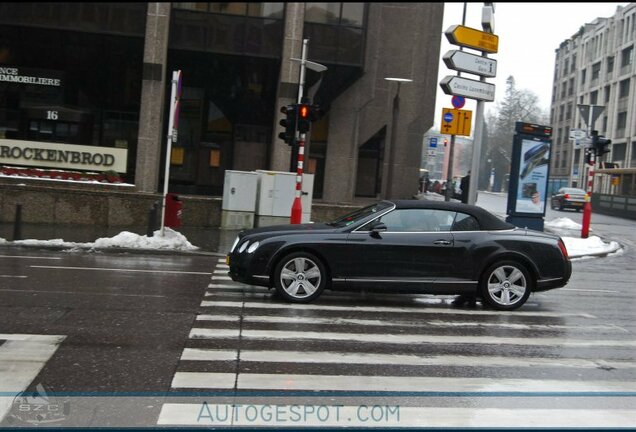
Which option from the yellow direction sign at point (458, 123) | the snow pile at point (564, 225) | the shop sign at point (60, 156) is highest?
the yellow direction sign at point (458, 123)

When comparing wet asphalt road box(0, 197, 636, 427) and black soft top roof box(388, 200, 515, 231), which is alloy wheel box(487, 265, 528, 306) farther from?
black soft top roof box(388, 200, 515, 231)

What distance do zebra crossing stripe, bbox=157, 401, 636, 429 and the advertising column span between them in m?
15.0

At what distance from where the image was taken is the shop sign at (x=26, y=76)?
2191 centimetres

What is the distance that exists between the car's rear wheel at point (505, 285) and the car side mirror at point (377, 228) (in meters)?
1.62

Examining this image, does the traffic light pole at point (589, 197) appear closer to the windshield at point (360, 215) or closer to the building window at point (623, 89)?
the windshield at point (360, 215)

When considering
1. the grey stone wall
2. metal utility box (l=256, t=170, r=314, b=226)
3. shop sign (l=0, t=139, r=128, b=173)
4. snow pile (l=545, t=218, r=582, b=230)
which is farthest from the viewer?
snow pile (l=545, t=218, r=582, b=230)

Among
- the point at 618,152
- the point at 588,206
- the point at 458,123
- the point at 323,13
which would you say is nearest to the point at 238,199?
the point at 458,123

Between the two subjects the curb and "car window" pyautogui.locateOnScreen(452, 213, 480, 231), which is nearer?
"car window" pyautogui.locateOnScreen(452, 213, 480, 231)

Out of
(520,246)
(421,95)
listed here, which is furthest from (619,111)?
(520,246)

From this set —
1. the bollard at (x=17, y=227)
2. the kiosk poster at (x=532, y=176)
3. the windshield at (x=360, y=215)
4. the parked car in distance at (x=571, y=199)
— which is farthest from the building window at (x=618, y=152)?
the bollard at (x=17, y=227)

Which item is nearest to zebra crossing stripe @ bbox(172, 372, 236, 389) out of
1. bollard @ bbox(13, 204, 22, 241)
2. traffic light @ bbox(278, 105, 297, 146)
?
bollard @ bbox(13, 204, 22, 241)

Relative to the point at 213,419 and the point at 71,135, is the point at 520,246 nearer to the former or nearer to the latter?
the point at 213,419

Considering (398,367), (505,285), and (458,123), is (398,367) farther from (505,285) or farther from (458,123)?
(458,123)

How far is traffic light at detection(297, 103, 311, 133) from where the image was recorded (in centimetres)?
1583
